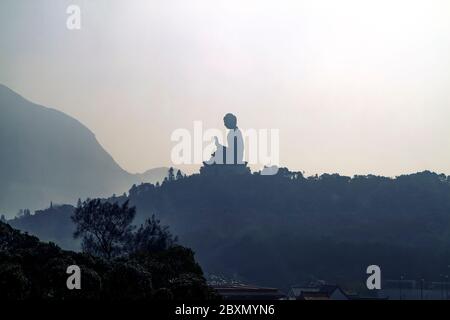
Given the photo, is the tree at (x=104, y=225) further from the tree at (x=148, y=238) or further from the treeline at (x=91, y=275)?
the treeline at (x=91, y=275)

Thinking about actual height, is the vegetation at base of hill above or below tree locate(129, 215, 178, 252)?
below

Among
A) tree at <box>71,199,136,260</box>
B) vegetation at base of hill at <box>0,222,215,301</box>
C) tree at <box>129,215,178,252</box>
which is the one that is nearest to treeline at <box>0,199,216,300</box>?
vegetation at base of hill at <box>0,222,215,301</box>

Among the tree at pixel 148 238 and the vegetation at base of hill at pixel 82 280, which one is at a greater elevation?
the tree at pixel 148 238

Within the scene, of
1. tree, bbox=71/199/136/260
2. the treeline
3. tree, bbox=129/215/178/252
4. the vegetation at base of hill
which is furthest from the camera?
tree, bbox=71/199/136/260

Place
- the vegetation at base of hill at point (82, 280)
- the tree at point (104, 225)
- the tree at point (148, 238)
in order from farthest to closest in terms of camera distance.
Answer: the tree at point (104, 225) < the tree at point (148, 238) < the vegetation at base of hill at point (82, 280)

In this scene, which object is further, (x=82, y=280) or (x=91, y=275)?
(x=91, y=275)

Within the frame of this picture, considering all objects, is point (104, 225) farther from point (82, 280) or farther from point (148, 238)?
point (82, 280)

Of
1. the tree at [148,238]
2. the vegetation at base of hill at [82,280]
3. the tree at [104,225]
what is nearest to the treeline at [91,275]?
the vegetation at base of hill at [82,280]

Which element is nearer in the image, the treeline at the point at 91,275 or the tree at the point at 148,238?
the treeline at the point at 91,275

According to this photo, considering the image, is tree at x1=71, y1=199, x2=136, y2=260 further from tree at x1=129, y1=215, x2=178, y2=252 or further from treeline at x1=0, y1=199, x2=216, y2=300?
treeline at x1=0, y1=199, x2=216, y2=300

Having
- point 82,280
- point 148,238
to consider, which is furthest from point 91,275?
point 148,238

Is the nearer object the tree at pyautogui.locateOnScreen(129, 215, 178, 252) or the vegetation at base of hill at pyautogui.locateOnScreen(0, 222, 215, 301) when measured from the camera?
the vegetation at base of hill at pyautogui.locateOnScreen(0, 222, 215, 301)
